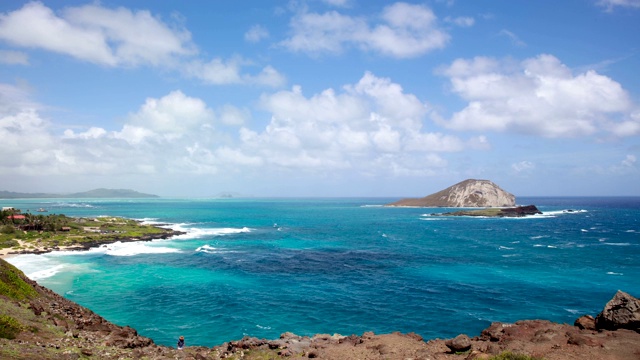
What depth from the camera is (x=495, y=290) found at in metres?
50.8

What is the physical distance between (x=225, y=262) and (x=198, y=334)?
3554cm

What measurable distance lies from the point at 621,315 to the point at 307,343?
23.3 m

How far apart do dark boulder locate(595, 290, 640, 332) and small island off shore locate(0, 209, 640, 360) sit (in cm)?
6

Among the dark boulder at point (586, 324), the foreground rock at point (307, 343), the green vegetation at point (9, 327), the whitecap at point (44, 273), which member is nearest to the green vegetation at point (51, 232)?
the whitecap at point (44, 273)

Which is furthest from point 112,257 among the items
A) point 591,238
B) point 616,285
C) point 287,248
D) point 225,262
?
point 591,238

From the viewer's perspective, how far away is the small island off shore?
2306 cm

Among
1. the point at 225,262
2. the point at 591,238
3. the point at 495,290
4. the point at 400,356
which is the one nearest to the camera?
the point at 400,356

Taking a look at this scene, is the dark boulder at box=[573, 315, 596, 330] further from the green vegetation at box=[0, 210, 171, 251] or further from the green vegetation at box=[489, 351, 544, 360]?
the green vegetation at box=[0, 210, 171, 251]

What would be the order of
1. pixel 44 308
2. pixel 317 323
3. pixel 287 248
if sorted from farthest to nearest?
pixel 287 248
pixel 317 323
pixel 44 308

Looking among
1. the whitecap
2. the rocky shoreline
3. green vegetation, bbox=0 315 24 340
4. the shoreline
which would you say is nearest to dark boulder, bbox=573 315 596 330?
green vegetation, bbox=0 315 24 340

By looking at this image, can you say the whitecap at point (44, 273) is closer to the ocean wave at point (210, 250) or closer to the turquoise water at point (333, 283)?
the turquoise water at point (333, 283)

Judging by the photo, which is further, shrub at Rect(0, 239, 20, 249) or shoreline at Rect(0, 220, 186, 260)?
shrub at Rect(0, 239, 20, 249)

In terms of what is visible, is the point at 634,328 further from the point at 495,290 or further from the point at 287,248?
the point at 287,248

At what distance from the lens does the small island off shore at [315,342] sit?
2306 centimetres
